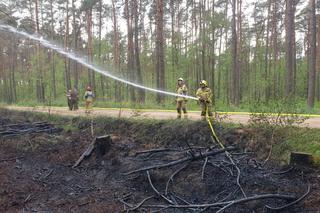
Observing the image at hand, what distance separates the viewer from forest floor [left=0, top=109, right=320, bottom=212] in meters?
7.75

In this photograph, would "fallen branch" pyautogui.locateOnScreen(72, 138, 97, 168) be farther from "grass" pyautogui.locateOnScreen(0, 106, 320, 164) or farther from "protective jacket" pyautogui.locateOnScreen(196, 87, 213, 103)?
"protective jacket" pyautogui.locateOnScreen(196, 87, 213, 103)

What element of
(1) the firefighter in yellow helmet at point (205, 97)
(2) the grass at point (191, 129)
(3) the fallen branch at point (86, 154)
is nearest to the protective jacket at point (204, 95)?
(1) the firefighter in yellow helmet at point (205, 97)

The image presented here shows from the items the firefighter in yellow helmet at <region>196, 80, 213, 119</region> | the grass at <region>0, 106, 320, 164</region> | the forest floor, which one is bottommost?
the forest floor

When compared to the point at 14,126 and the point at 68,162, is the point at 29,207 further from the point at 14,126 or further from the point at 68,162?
the point at 14,126

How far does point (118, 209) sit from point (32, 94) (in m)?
46.5

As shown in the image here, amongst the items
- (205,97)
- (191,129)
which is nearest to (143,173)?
(191,129)

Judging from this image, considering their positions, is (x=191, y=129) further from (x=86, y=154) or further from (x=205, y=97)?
(x=86, y=154)

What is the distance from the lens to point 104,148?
39.2 feet

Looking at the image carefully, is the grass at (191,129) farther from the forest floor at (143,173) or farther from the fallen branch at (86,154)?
the fallen branch at (86,154)

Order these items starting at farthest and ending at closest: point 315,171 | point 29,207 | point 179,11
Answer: point 179,11 < point 29,207 < point 315,171

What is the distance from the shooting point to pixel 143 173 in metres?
9.59

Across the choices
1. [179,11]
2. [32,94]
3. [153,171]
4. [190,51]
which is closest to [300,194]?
Result: [153,171]

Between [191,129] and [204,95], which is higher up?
[204,95]

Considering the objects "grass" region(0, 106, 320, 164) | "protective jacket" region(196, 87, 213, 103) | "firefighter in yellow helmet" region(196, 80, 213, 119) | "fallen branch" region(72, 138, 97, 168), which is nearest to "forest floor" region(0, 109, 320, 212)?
"grass" region(0, 106, 320, 164)
